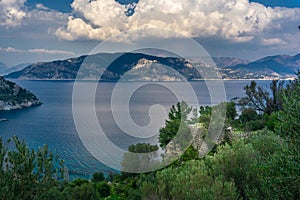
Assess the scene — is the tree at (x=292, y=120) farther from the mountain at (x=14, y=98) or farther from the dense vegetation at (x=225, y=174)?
the mountain at (x=14, y=98)

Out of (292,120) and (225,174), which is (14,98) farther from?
(292,120)

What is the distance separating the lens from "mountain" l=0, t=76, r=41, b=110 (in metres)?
105

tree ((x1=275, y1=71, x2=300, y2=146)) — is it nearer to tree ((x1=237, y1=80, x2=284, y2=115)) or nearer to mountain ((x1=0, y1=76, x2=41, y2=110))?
tree ((x1=237, y1=80, x2=284, y2=115))

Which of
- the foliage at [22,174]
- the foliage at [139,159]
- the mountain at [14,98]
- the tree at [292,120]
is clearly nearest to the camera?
the foliage at [22,174]

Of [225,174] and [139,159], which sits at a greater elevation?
[225,174]

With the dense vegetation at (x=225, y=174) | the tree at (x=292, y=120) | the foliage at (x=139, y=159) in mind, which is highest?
the tree at (x=292, y=120)

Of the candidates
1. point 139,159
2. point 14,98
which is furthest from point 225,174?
point 14,98

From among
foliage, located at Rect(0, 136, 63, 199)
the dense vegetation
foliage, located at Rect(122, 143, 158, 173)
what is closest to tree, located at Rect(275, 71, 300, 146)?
the dense vegetation

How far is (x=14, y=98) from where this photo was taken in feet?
363

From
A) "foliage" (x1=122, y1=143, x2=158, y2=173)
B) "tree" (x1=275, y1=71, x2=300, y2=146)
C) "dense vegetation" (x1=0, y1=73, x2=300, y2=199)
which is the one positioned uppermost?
"tree" (x1=275, y1=71, x2=300, y2=146)

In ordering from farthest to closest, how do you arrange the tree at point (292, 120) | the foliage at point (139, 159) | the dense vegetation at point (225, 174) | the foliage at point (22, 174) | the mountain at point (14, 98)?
the mountain at point (14, 98)
the foliage at point (139, 159)
the tree at point (292, 120)
the foliage at point (22, 174)
the dense vegetation at point (225, 174)

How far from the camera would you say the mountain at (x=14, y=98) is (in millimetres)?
105062

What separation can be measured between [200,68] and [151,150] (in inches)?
2572

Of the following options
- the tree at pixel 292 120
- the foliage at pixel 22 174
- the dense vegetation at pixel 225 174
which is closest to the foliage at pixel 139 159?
the dense vegetation at pixel 225 174
